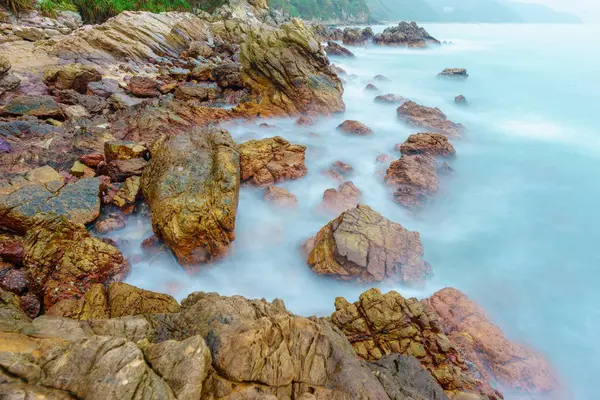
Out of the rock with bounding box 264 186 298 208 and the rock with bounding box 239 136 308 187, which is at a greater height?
the rock with bounding box 239 136 308 187

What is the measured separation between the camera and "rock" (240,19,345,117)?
600 inches

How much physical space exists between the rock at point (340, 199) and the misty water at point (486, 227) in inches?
12.6

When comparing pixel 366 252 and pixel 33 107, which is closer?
pixel 366 252

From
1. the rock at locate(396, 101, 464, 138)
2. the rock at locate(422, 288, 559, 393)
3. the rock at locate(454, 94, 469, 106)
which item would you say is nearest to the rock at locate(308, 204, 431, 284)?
the rock at locate(422, 288, 559, 393)

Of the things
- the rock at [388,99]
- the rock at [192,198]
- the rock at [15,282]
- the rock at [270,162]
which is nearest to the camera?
the rock at [15,282]

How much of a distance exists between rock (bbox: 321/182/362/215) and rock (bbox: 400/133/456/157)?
349 cm

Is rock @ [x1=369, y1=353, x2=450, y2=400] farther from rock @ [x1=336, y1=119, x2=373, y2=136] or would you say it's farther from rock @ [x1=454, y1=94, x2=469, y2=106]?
rock @ [x1=454, y1=94, x2=469, y2=106]

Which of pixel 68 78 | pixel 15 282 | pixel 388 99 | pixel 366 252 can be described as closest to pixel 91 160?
pixel 15 282

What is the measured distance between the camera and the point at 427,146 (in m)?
12.0

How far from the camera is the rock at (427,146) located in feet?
39.2

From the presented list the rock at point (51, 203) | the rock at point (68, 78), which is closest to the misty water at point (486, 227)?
the rock at point (51, 203)

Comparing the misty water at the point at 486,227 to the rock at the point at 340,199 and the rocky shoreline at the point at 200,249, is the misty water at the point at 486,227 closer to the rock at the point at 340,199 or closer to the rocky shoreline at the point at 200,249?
the rock at the point at 340,199

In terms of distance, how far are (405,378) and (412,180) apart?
22.5 ft

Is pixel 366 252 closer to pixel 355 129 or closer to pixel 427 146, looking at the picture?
pixel 427 146
